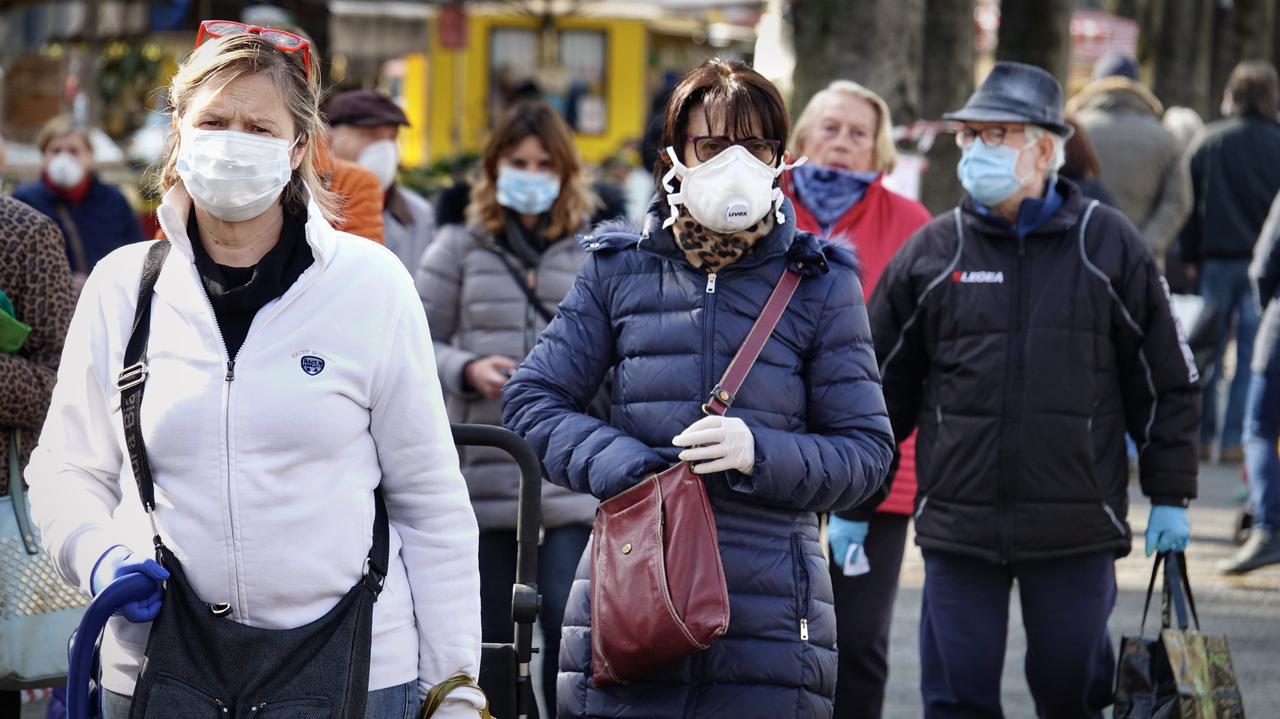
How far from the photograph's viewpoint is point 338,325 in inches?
123

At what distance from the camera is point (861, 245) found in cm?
609

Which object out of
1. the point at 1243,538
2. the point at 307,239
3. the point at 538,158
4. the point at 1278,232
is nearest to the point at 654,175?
the point at 307,239

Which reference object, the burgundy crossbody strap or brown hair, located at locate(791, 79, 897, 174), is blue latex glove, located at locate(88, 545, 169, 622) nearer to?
the burgundy crossbody strap

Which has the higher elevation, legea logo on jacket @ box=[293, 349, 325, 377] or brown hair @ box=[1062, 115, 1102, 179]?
brown hair @ box=[1062, 115, 1102, 179]

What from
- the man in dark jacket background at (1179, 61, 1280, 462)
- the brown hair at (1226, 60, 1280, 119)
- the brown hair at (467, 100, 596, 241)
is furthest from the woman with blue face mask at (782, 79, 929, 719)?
the man in dark jacket background at (1179, 61, 1280, 462)

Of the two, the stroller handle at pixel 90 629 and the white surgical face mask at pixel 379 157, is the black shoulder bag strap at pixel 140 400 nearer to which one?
the stroller handle at pixel 90 629

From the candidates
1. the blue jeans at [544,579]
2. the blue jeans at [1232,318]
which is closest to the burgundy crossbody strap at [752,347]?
the blue jeans at [544,579]

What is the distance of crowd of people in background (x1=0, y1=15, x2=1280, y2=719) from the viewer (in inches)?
122

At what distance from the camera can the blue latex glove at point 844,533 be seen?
5.34 m

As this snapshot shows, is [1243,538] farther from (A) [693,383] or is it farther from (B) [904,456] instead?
(A) [693,383]

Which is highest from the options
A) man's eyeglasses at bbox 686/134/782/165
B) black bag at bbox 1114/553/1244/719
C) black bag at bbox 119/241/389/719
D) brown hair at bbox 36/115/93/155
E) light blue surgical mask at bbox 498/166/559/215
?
man's eyeglasses at bbox 686/134/782/165

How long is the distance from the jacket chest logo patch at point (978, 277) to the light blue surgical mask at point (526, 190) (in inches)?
56.3

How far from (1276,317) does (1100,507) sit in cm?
A: 418

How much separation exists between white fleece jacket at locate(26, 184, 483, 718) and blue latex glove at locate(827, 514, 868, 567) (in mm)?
2225
